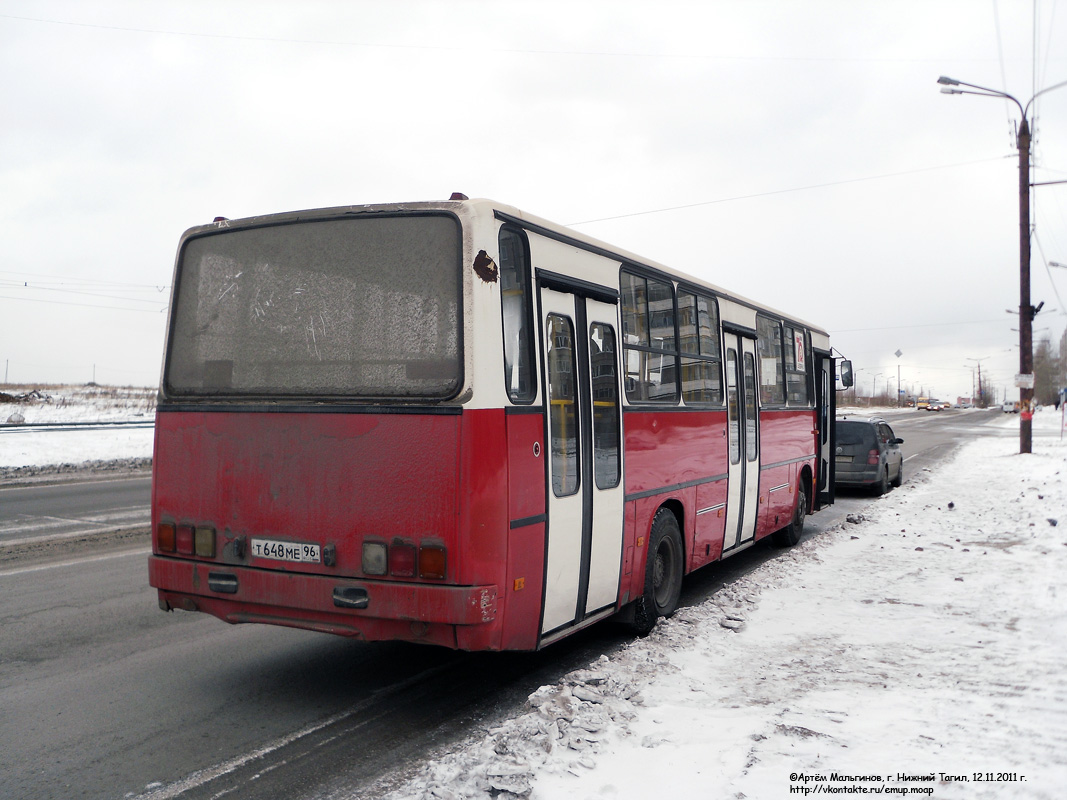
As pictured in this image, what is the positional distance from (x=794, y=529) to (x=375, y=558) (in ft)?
27.0

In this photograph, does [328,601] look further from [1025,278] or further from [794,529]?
[1025,278]

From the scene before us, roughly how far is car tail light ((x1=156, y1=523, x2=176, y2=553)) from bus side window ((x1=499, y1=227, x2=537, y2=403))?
2369 millimetres

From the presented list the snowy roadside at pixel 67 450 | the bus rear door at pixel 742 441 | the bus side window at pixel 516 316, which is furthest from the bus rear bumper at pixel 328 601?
the snowy roadside at pixel 67 450

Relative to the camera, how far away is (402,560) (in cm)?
448

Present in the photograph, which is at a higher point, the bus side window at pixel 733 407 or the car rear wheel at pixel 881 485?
the bus side window at pixel 733 407

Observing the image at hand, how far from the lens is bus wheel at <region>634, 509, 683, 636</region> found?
21.2ft

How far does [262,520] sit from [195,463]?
25.5 inches

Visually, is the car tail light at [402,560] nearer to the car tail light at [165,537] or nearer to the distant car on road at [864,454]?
the car tail light at [165,537]

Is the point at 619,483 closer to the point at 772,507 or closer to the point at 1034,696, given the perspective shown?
the point at 1034,696

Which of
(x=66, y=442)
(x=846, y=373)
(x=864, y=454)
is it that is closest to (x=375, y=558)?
(x=846, y=373)

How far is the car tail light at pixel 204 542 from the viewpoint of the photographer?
5.04 meters

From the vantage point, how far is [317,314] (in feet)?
16.0

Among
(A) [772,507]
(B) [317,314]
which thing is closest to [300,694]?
(B) [317,314]

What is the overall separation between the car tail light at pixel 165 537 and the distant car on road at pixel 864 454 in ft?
48.4
